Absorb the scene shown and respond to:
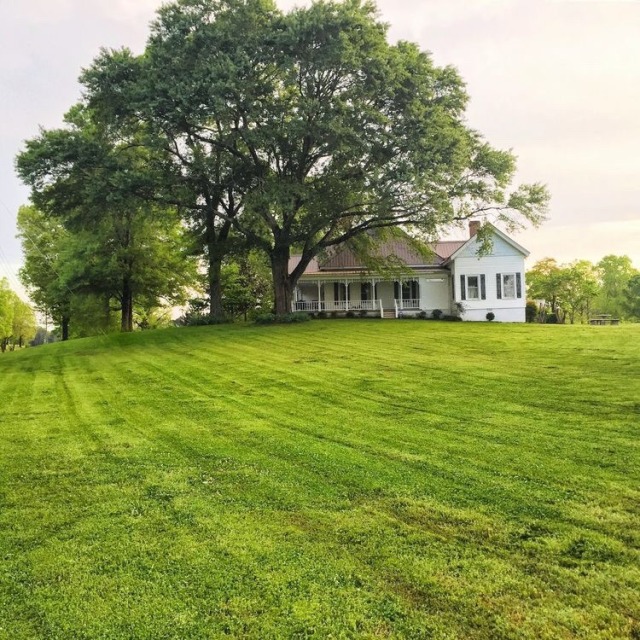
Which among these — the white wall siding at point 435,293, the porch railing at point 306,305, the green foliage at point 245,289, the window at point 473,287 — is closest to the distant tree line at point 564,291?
the window at point 473,287

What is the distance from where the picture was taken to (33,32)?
1489 cm

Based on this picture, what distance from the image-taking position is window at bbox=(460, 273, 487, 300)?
30.0m

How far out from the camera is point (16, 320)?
2212 inches

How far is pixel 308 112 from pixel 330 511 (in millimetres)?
19329

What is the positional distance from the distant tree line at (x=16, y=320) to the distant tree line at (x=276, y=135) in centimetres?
2607

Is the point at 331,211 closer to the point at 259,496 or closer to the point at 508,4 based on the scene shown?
the point at 508,4

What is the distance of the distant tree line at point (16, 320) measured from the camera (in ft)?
147

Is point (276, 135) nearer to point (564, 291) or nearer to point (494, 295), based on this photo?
point (494, 295)

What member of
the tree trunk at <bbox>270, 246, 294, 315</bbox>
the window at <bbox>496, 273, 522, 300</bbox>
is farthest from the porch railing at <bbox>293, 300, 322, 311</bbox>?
the window at <bbox>496, 273, 522, 300</bbox>

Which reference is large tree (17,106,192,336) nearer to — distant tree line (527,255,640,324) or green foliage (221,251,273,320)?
green foliage (221,251,273,320)

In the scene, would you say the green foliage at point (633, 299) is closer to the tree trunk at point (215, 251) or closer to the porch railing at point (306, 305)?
the porch railing at point (306, 305)

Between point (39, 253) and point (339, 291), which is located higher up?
point (39, 253)

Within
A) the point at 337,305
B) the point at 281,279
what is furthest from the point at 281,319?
the point at 337,305

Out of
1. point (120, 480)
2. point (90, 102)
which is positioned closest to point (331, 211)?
point (90, 102)
